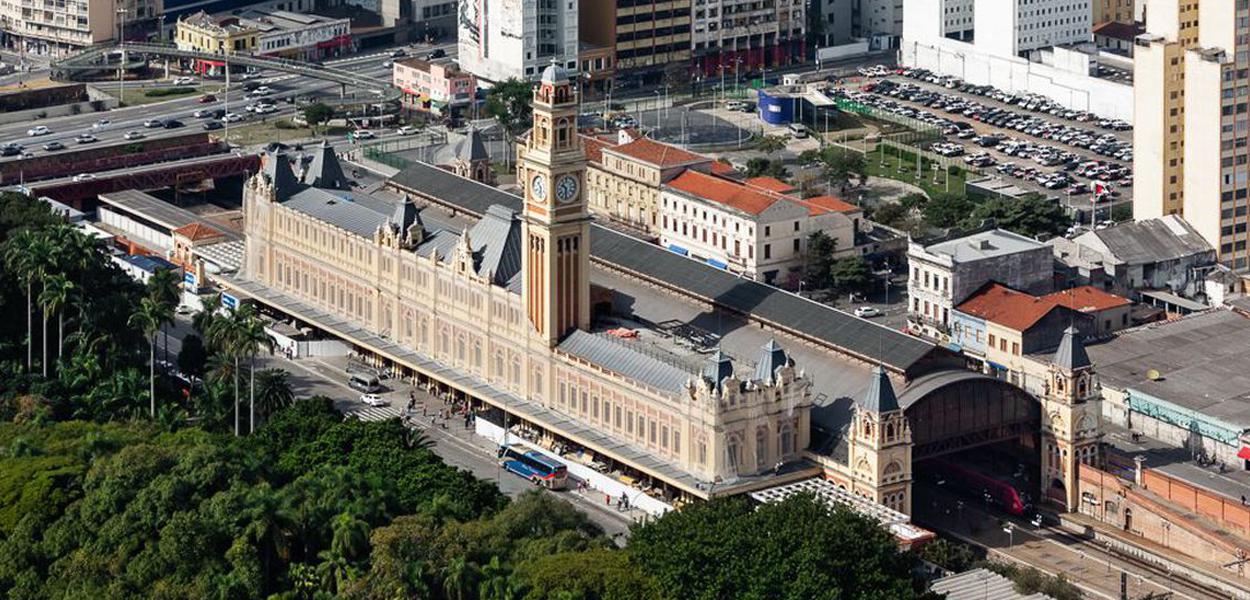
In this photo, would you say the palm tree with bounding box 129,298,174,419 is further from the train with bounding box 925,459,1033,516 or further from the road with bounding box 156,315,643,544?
the train with bounding box 925,459,1033,516

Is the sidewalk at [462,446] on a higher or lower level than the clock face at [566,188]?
lower

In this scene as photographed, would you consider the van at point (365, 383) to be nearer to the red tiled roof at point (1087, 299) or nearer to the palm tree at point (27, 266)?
the palm tree at point (27, 266)

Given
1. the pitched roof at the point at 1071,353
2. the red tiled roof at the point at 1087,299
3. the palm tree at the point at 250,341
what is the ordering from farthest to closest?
the red tiled roof at the point at 1087,299 < the palm tree at the point at 250,341 < the pitched roof at the point at 1071,353

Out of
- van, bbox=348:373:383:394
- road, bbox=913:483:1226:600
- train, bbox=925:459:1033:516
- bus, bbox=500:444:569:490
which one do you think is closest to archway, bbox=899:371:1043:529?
train, bbox=925:459:1033:516

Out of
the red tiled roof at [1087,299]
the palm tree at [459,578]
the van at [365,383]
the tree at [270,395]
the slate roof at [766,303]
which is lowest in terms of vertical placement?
the palm tree at [459,578]

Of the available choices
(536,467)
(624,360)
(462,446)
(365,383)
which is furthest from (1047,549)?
(365,383)

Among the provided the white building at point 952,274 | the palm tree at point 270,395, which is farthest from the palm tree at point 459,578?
the white building at point 952,274

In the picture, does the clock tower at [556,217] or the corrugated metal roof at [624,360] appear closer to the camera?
the corrugated metal roof at [624,360]
